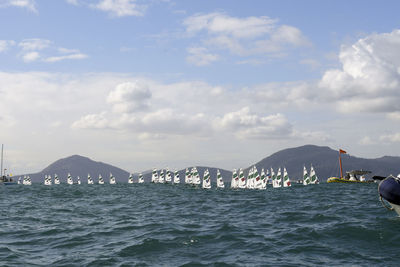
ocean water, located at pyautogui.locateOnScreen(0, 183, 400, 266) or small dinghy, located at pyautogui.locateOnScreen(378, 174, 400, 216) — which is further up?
small dinghy, located at pyautogui.locateOnScreen(378, 174, 400, 216)

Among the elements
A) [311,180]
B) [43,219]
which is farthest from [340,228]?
[311,180]

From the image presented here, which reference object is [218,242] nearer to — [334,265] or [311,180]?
[334,265]

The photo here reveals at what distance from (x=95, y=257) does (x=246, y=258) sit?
565cm

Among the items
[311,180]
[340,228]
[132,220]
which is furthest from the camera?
[311,180]

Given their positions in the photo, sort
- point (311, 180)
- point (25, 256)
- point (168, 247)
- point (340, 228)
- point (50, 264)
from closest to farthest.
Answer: point (50, 264), point (25, 256), point (168, 247), point (340, 228), point (311, 180)

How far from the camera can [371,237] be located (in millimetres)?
15672

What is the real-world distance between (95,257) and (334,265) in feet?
28.0

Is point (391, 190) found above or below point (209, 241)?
above

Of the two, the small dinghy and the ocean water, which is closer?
the ocean water

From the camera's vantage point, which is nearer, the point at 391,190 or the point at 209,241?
the point at 209,241

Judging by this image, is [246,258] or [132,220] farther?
[132,220]

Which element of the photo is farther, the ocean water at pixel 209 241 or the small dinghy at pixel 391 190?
the small dinghy at pixel 391 190

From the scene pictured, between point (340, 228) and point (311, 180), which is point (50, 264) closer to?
point (340, 228)

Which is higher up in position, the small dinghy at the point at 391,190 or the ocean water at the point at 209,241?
the small dinghy at the point at 391,190
